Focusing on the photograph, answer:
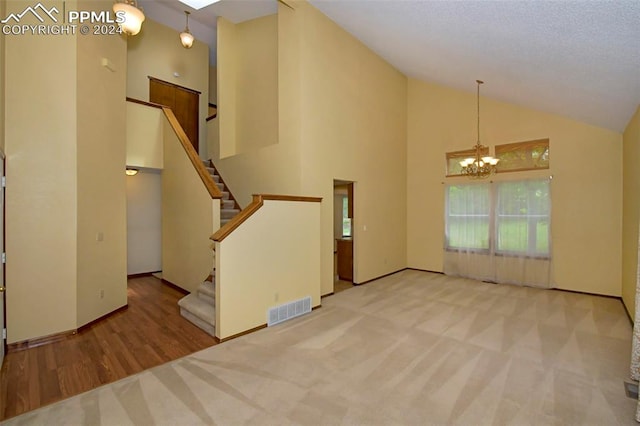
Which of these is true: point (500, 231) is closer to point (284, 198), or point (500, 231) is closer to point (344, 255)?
point (344, 255)

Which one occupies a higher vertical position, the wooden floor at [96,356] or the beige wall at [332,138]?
the beige wall at [332,138]

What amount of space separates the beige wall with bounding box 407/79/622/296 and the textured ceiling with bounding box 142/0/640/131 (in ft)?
1.71

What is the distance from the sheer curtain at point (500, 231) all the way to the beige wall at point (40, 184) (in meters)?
7.02

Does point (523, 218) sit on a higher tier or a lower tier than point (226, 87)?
lower

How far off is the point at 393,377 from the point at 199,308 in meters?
2.68

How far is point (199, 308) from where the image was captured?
4000 millimetres

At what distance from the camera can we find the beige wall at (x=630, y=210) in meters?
3.94

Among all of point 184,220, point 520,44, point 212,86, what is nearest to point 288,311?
point 184,220

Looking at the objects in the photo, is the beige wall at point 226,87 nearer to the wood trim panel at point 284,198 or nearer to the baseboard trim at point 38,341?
the wood trim panel at point 284,198

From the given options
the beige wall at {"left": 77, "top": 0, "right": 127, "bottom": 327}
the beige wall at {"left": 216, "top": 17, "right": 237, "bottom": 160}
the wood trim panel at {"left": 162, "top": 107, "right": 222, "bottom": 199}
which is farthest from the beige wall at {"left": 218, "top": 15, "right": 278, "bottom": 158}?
the beige wall at {"left": 77, "top": 0, "right": 127, "bottom": 327}

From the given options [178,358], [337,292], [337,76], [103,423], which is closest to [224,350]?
[178,358]

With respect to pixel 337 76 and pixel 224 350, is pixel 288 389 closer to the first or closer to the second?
pixel 224 350

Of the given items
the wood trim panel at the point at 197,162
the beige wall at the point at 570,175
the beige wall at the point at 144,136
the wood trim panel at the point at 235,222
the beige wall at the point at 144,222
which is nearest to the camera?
the wood trim panel at the point at 235,222

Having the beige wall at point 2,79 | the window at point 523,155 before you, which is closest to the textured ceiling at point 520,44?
the window at point 523,155
